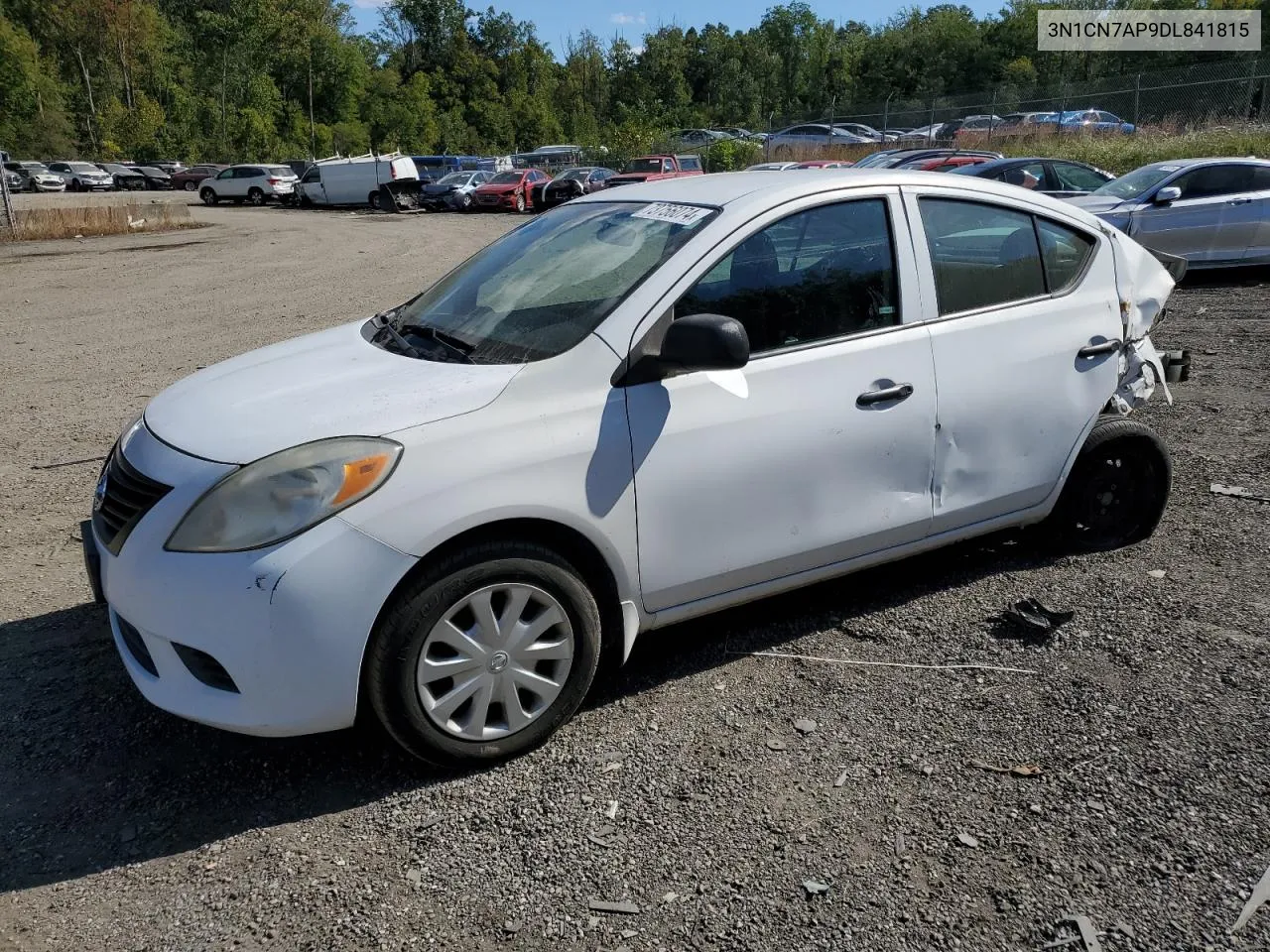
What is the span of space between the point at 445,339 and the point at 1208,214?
39.3ft

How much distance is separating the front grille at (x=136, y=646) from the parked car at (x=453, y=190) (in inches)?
1325

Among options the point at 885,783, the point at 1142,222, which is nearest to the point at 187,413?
the point at 885,783

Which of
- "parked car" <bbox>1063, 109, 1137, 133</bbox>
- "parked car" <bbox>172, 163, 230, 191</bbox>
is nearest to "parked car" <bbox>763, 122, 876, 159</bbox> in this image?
"parked car" <bbox>1063, 109, 1137, 133</bbox>

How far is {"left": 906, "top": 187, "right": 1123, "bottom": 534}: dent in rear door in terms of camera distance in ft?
12.1

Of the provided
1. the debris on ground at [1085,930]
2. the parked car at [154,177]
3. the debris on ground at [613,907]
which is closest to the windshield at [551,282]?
the debris on ground at [613,907]

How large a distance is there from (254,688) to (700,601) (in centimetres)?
143

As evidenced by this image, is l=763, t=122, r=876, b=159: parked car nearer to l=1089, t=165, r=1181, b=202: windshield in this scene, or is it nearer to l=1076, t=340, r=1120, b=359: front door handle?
l=1089, t=165, r=1181, b=202: windshield

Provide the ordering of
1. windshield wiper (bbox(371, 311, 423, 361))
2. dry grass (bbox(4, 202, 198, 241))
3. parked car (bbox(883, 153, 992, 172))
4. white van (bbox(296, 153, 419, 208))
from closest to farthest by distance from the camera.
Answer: windshield wiper (bbox(371, 311, 423, 361)), parked car (bbox(883, 153, 992, 172)), dry grass (bbox(4, 202, 198, 241)), white van (bbox(296, 153, 419, 208))

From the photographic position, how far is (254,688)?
2668 millimetres

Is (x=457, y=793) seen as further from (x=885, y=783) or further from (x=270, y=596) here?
(x=885, y=783)

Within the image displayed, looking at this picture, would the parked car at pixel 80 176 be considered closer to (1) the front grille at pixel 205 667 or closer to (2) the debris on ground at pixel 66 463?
(2) the debris on ground at pixel 66 463

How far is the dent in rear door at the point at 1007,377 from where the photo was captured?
370 centimetres

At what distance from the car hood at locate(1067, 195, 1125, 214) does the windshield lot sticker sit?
1056cm

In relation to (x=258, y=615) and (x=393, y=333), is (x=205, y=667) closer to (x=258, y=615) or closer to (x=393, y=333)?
(x=258, y=615)
